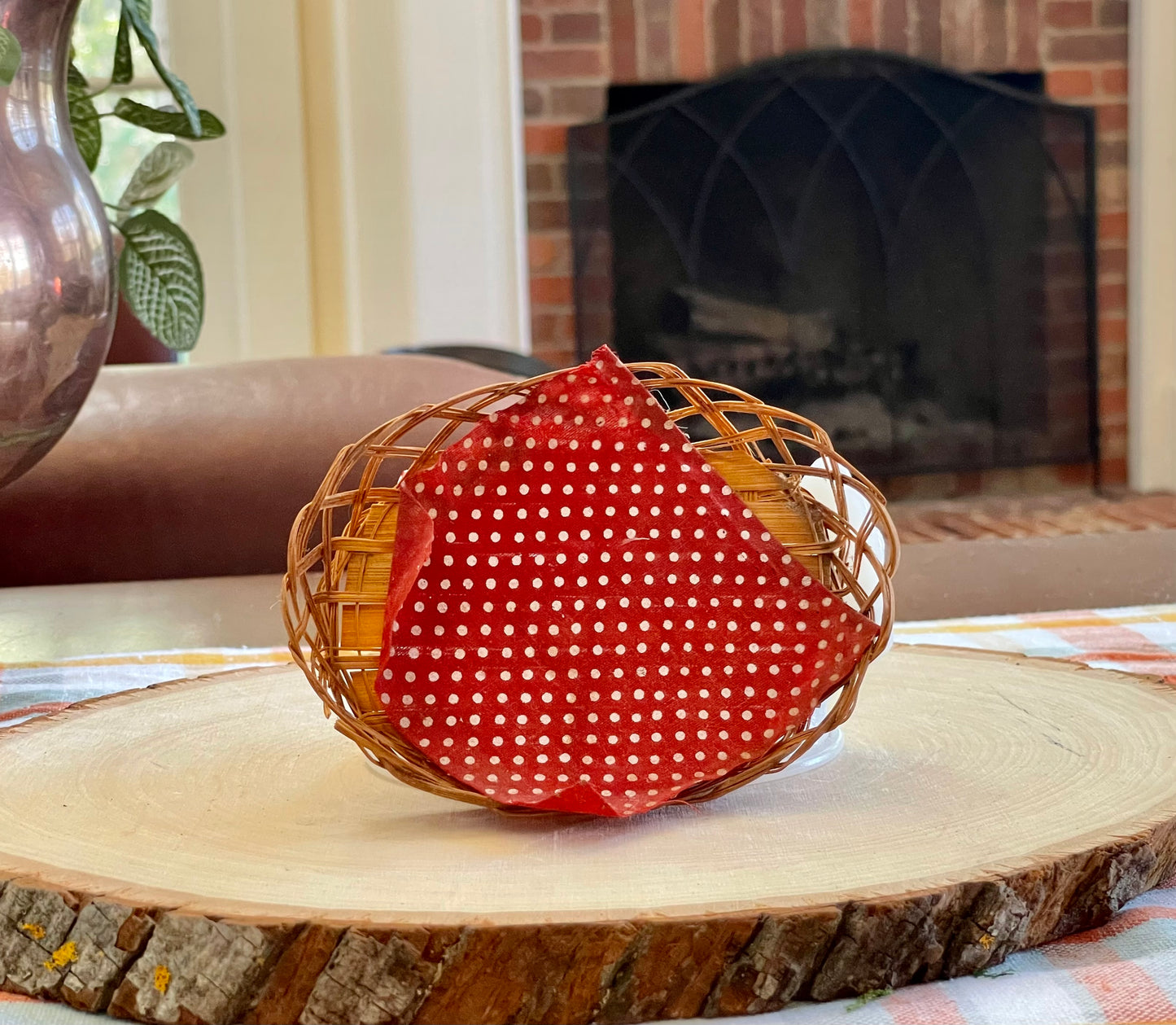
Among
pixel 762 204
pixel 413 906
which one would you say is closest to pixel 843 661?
pixel 413 906

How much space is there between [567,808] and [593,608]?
0.06 meters

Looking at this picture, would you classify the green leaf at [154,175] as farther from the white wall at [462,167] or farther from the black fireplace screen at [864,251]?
the black fireplace screen at [864,251]

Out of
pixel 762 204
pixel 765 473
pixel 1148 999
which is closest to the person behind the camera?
pixel 1148 999

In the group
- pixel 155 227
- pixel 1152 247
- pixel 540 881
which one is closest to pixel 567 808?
pixel 540 881

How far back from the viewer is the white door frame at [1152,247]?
2.62 m

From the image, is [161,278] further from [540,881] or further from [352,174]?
[352,174]

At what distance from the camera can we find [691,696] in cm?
40

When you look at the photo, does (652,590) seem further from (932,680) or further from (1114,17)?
(1114,17)

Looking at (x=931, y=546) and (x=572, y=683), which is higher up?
(x=572, y=683)

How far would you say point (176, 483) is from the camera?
40.9 inches

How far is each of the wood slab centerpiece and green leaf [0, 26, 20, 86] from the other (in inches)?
9.1

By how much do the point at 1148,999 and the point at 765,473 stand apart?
184mm

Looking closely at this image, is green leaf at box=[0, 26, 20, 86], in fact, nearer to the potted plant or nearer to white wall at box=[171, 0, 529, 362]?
the potted plant

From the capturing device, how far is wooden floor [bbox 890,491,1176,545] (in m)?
2.42
